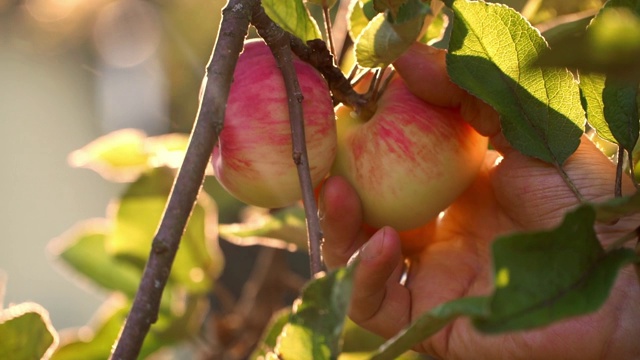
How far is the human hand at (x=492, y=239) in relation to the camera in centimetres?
58

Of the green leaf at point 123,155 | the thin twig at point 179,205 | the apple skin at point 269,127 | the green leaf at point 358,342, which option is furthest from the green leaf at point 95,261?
the thin twig at point 179,205

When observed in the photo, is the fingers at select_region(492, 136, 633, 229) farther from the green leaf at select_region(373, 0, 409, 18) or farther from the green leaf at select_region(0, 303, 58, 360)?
the green leaf at select_region(0, 303, 58, 360)

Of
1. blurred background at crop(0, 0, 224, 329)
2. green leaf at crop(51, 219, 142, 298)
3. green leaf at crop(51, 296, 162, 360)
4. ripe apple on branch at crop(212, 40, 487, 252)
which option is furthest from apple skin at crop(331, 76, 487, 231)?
blurred background at crop(0, 0, 224, 329)

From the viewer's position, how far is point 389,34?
47cm

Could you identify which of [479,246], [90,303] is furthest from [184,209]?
[90,303]

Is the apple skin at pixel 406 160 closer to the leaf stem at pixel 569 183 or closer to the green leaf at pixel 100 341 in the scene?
the leaf stem at pixel 569 183

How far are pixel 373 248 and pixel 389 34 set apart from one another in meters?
0.15

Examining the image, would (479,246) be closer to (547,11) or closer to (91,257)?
(547,11)

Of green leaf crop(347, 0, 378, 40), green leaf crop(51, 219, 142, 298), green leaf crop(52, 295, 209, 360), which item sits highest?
green leaf crop(347, 0, 378, 40)

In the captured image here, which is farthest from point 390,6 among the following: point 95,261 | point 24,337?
point 95,261

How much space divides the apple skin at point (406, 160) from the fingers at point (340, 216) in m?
0.01

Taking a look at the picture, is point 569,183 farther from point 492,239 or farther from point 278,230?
point 278,230

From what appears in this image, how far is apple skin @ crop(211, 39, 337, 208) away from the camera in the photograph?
562 millimetres

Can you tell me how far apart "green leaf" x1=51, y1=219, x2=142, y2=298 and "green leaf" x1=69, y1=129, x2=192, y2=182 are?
123 mm
